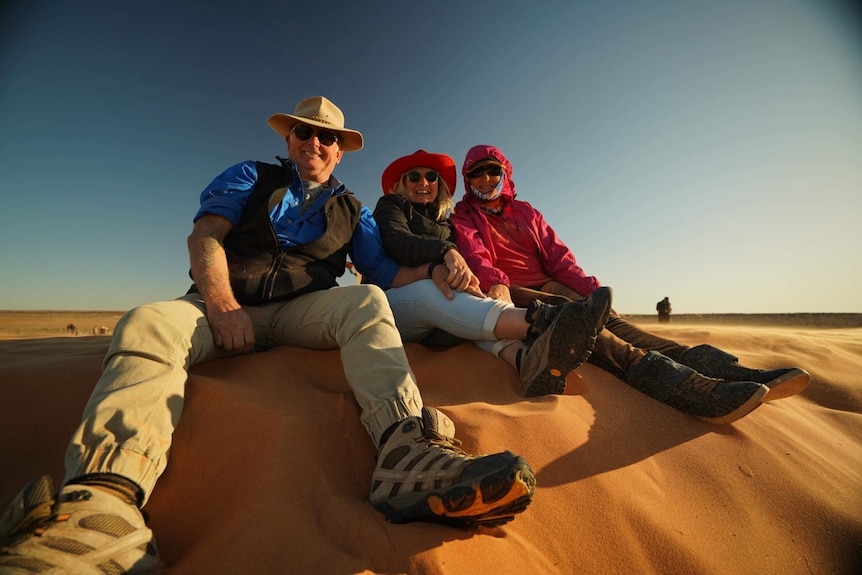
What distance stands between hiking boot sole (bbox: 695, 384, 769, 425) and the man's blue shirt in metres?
2.19

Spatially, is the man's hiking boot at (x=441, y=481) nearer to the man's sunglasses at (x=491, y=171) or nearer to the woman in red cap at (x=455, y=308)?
the woman in red cap at (x=455, y=308)

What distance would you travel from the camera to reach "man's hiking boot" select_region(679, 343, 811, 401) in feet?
6.96

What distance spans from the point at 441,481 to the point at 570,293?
2612 millimetres

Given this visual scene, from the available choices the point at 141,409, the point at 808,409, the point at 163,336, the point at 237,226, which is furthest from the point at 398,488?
the point at 808,409

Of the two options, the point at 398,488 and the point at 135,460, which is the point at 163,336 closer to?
the point at 135,460

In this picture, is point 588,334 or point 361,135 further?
point 361,135

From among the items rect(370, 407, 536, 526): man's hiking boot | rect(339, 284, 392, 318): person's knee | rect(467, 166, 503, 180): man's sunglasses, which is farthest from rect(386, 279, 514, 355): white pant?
rect(467, 166, 503, 180): man's sunglasses

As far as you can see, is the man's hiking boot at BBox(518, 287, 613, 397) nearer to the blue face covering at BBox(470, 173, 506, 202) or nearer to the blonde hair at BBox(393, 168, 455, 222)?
the blonde hair at BBox(393, 168, 455, 222)

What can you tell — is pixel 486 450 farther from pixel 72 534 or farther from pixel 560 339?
pixel 72 534

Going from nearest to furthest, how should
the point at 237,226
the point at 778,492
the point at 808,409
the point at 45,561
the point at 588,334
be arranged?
the point at 45,561, the point at 778,492, the point at 588,334, the point at 237,226, the point at 808,409

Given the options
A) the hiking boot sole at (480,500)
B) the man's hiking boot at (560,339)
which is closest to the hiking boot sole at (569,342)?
the man's hiking boot at (560,339)

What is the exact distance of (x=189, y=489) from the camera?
1.46 meters

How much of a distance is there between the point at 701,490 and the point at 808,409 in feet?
6.42

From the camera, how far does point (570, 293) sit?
3.47m
